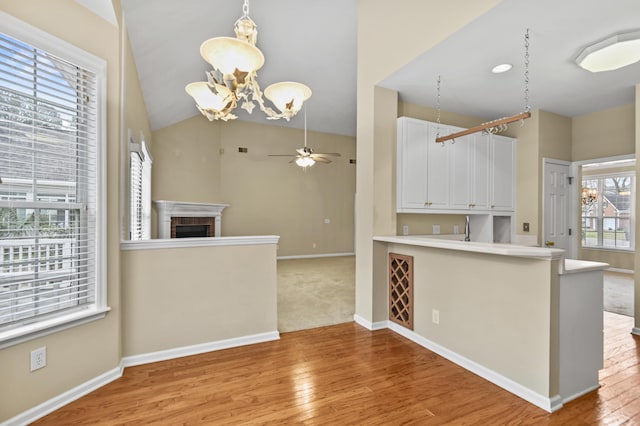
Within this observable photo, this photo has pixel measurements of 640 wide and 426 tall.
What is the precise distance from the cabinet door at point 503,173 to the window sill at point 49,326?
4448mm

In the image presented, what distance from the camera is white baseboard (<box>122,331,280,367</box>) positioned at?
2.55m

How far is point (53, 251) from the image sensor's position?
2.01 metres

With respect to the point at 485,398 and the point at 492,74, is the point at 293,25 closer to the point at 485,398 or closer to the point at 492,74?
the point at 492,74

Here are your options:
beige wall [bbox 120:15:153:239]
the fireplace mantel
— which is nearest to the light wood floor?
beige wall [bbox 120:15:153:239]

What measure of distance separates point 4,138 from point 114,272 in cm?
110

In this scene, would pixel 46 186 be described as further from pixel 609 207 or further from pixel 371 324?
pixel 609 207

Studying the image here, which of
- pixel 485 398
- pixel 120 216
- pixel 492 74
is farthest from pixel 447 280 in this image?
pixel 120 216

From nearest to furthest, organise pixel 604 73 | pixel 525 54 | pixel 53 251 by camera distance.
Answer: pixel 53 251
pixel 525 54
pixel 604 73

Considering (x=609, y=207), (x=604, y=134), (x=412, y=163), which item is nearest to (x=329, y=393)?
(x=412, y=163)

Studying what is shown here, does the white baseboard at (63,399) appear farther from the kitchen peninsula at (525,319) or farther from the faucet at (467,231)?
the faucet at (467,231)

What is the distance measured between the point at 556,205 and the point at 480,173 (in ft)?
4.40

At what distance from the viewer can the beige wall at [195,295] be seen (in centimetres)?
256

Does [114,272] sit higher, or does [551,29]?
[551,29]

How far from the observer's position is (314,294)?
15.3 feet
